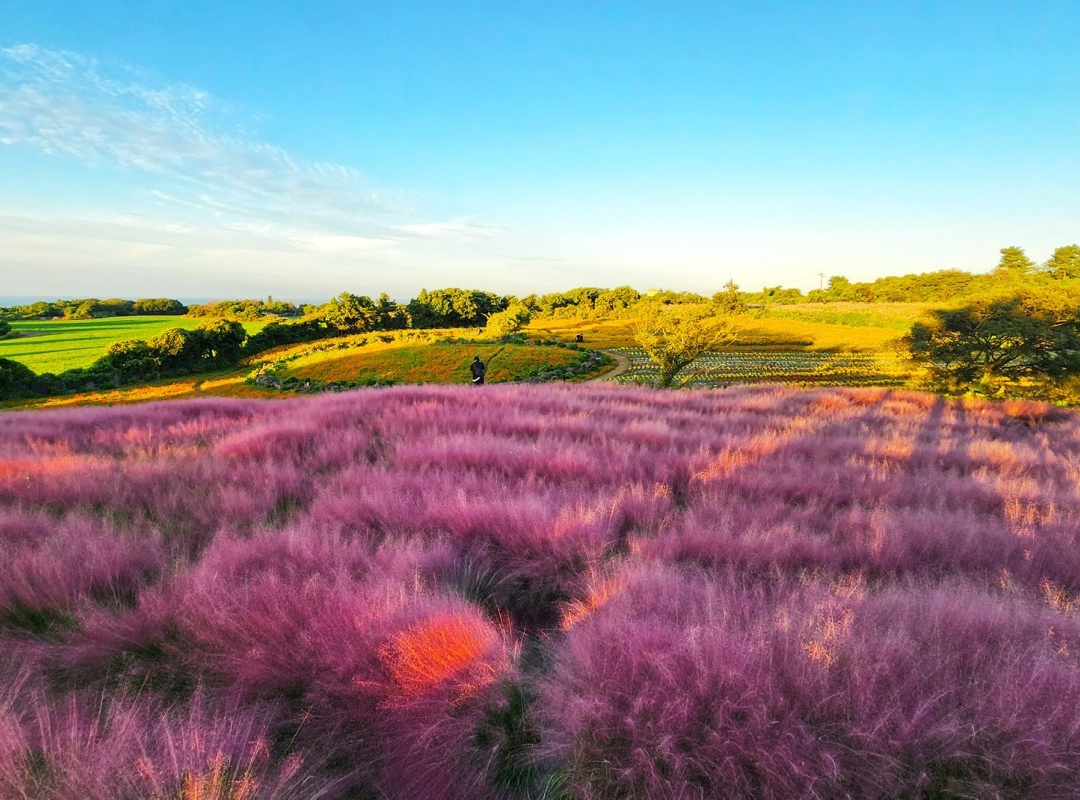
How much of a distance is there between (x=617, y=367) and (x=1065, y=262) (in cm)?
6909

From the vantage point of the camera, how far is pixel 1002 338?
670 inches

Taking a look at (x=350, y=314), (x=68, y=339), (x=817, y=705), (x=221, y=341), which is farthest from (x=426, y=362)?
(x=68, y=339)

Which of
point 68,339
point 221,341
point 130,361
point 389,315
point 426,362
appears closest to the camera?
point 426,362

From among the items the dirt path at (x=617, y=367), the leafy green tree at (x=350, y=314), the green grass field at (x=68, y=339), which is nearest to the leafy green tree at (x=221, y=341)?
the green grass field at (x=68, y=339)

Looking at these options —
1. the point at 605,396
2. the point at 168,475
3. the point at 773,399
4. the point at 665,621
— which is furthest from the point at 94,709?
the point at 773,399

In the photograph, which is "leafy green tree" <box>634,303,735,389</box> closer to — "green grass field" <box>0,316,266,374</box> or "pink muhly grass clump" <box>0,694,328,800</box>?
"pink muhly grass clump" <box>0,694,328,800</box>

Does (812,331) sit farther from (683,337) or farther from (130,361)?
(130,361)

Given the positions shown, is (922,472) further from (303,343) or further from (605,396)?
(303,343)

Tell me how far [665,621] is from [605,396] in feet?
25.0

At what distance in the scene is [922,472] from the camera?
470 centimetres

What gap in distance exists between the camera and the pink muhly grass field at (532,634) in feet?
4.51

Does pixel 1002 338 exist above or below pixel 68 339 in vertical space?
below

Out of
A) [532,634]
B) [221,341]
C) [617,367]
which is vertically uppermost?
[221,341]

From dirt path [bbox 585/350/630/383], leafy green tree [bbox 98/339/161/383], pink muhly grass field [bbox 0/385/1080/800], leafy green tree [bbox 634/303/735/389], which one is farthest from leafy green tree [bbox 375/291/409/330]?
pink muhly grass field [bbox 0/385/1080/800]
